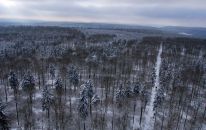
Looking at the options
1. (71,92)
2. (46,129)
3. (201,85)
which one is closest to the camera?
(46,129)

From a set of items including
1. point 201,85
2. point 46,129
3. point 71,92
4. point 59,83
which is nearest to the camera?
point 46,129

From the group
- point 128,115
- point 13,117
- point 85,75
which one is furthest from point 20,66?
point 128,115

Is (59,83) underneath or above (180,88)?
above

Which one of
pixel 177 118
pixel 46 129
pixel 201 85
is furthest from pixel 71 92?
pixel 201 85

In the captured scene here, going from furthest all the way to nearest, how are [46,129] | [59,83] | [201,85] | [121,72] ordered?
[121,72]
[201,85]
[59,83]
[46,129]

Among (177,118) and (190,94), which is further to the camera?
(190,94)

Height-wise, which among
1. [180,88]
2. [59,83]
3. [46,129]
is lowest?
[46,129]

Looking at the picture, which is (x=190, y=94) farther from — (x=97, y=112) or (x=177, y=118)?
(x=97, y=112)

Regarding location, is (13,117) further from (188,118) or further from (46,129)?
(188,118)

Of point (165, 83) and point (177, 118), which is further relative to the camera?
point (165, 83)
